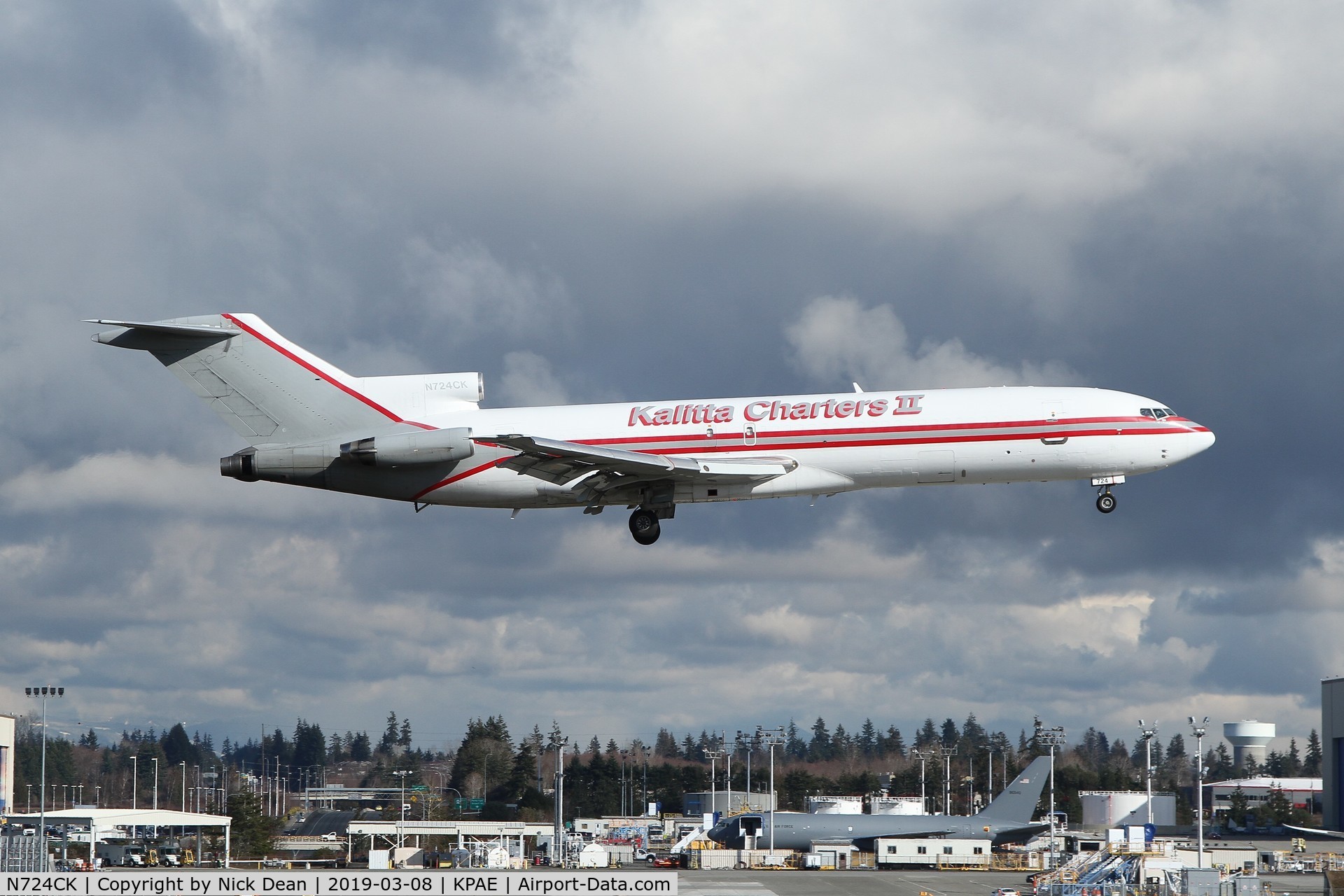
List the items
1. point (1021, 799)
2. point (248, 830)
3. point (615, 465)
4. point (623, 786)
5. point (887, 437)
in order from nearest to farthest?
point (615, 465), point (887, 437), point (1021, 799), point (248, 830), point (623, 786)

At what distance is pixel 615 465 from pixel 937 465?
10804 mm

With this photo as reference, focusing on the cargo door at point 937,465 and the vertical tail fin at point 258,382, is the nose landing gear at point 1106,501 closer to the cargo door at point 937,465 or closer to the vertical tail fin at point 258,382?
the cargo door at point 937,465

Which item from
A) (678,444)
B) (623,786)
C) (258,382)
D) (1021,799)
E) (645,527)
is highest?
(258,382)

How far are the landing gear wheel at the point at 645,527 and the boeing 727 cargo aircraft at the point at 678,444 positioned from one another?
2.2 inches

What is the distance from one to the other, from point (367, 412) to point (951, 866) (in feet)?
179

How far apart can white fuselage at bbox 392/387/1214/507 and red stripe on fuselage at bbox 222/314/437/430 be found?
12.0 feet

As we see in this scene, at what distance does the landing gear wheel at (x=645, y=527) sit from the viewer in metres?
50.2

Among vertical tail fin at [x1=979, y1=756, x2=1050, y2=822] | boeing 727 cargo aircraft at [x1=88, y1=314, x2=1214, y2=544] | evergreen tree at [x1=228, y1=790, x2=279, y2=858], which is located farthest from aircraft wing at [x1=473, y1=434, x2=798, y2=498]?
evergreen tree at [x1=228, y1=790, x2=279, y2=858]

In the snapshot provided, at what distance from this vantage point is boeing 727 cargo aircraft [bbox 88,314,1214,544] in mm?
47656

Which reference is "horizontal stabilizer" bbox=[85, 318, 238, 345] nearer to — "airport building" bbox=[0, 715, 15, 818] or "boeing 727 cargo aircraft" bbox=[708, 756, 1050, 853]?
"boeing 727 cargo aircraft" bbox=[708, 756, 1050, 853]

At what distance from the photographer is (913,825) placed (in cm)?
9388

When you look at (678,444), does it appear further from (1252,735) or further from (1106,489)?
(1252,735)

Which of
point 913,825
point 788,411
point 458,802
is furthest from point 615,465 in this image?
point 458,802

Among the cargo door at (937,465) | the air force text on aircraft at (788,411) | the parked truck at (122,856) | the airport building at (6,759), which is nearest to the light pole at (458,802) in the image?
the parked truck at (122,856)
